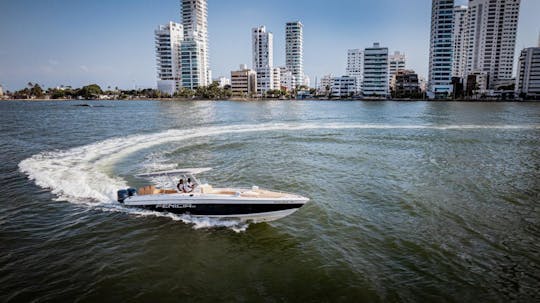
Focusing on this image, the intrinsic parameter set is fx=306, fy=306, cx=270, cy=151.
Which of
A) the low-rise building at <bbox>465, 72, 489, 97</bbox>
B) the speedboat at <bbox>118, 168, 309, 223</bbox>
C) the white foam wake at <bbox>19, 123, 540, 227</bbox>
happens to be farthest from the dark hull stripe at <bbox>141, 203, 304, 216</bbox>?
the low-rise building at <bbox>465, 72, 489, 97</bbox>

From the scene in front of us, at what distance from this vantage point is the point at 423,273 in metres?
9.17

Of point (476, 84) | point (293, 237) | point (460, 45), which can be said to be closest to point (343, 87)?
point (476, 84)

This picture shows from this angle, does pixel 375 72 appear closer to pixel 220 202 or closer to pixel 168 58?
pixel 168 58

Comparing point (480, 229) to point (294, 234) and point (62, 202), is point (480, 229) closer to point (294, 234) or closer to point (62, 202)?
point (294, 234)

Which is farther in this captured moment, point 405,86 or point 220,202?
point 405,86

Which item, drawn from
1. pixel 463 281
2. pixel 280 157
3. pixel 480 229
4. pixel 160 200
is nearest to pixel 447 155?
pixel 280 157

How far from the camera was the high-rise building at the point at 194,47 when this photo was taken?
173 metres

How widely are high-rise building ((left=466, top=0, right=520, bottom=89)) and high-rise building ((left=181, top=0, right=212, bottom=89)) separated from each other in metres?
144

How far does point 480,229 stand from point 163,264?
467 inches

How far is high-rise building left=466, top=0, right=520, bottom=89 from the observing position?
142m

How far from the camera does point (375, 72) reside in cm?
14800

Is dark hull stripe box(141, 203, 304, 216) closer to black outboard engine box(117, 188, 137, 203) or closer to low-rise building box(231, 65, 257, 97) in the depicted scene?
black outboard engine box(117, 188, 137, 203)

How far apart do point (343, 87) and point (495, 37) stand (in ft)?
238

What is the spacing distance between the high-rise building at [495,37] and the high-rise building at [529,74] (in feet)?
57.8
